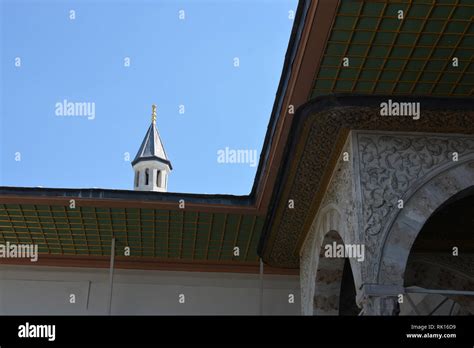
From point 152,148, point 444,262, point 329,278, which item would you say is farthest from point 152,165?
point 329,278

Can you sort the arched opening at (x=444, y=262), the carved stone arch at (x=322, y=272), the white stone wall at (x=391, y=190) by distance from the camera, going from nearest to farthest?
the white stone wall at (x=391, y=190) → the carved stone arch at (x=322, y=272) → the arched opening at (x=444, y=262)

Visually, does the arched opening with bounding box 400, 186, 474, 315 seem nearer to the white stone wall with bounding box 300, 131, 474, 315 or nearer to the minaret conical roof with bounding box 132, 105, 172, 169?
the white stone wall with bounding box 300, 131, 474, 315

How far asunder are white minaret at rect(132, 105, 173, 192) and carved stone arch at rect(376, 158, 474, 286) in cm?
1371

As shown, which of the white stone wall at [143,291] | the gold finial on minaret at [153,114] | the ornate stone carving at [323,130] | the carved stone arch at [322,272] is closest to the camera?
the ornate stone carving at [323,130]

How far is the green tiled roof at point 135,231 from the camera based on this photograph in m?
8.31

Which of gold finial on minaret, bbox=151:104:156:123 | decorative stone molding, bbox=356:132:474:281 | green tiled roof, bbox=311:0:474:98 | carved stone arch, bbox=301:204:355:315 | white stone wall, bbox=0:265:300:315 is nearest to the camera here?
green tiled roof, bbox=311:0:474:98

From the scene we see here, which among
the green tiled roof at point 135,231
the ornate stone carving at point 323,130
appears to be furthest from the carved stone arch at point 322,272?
the green tiled roof at point 135,231

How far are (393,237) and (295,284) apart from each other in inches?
153

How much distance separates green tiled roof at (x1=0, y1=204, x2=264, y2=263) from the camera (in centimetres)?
831

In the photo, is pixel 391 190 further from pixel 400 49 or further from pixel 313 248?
pixel 313 248

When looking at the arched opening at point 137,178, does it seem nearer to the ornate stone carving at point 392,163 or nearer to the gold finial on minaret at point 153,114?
the gold finial on minaret at point 153,114

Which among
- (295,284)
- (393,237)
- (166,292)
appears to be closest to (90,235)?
(166,292)

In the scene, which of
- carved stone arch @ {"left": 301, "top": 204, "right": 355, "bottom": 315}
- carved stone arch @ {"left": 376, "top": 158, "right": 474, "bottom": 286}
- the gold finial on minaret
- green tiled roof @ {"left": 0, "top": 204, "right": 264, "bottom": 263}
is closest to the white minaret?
the gold finial on minaret

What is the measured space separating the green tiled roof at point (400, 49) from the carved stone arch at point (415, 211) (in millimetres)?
667
